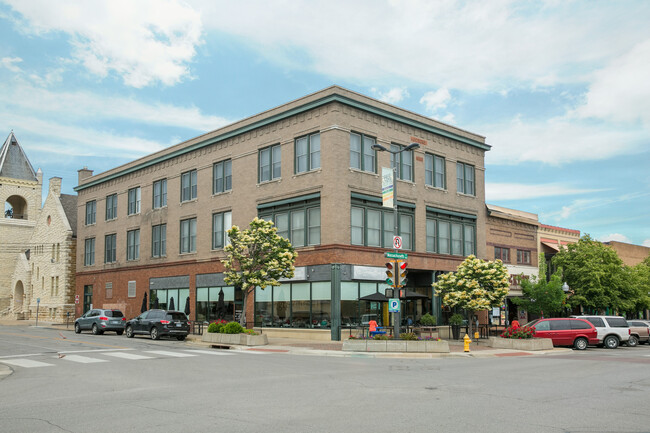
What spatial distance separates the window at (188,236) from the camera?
4295 cm

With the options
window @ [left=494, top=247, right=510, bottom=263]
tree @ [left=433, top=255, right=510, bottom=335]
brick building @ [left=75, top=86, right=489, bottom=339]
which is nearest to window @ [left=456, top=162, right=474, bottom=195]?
brick building @ [left=75, top=86, right=489, bottom=339]

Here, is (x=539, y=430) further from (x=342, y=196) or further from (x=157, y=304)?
(x=157, y=304)

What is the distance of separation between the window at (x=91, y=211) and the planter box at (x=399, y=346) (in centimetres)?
3861

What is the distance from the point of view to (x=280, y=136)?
36.1 metres

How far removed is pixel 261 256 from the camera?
102 feet

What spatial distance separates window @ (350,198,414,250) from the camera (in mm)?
33625

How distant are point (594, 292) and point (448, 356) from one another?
1009 inches

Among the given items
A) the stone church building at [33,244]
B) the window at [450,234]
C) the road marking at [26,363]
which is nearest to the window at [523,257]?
the window at [450,234]

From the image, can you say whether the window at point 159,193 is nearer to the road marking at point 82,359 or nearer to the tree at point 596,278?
the road marking at point 82,359

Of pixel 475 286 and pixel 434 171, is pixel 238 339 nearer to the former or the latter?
pixel 475 286

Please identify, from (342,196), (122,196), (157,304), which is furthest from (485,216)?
(122,196)

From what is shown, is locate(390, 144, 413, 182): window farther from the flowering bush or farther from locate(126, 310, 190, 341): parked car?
locate(126, 310, 190, 341): parked car

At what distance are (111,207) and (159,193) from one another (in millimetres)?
8590

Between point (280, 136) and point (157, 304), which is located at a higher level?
A: point (280, 136)
